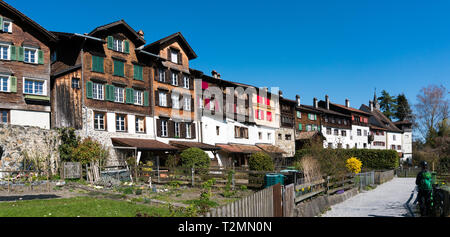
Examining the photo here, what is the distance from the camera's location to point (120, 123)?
100 feet

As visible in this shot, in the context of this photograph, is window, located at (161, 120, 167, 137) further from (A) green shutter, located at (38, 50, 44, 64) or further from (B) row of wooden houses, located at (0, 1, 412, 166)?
(A) green shutter, located at (38, 50, 44, 64)

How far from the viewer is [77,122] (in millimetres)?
27438

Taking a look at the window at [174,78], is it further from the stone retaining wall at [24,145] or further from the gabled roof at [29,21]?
the stone retaining wall at [24,145]

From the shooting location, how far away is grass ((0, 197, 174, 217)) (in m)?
11.6

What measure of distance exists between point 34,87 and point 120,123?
7.00 metres

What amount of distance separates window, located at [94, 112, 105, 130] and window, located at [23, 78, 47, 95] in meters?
Answer: 4.03

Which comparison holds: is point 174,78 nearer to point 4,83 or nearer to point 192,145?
point 192,145

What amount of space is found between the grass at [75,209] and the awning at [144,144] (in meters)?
13.4

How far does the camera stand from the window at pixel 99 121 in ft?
93.6

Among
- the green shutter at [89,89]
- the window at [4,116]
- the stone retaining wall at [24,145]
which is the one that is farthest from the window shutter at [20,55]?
the stone retaining wall at [24,145]

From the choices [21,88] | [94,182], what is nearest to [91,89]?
[21,88]

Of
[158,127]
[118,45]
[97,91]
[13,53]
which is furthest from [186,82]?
[13,53]

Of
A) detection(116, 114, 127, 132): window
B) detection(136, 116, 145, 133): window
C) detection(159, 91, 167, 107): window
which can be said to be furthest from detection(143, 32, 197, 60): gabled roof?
detection(116, 114, 127, 132): window
